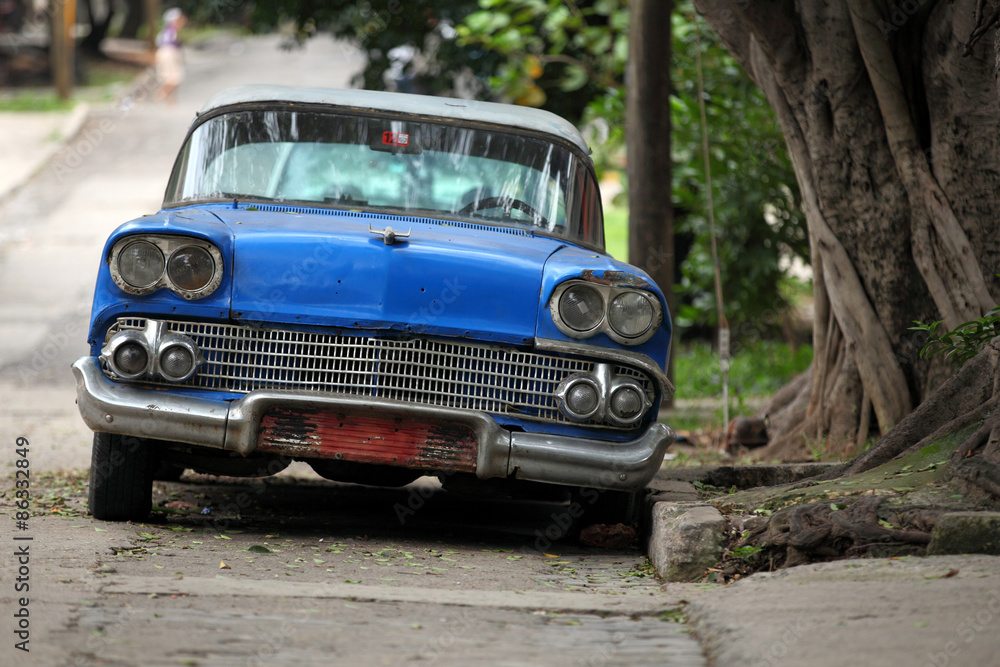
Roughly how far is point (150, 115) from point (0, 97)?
412cm

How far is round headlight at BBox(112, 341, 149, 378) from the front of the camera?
406 centimetres

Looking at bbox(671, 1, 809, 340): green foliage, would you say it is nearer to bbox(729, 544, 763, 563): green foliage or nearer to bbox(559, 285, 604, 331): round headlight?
bbox(559, 285, 604, 331): round headlight

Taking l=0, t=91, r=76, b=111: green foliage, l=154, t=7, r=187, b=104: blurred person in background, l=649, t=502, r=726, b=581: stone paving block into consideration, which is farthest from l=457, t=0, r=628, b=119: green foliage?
l=0, t=91, r=76, b=111: green foliage

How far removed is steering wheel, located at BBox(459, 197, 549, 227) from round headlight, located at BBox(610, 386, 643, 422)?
1.19m

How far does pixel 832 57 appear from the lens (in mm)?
5582

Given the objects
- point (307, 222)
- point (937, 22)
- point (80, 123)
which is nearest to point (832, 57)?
point (937, 22)

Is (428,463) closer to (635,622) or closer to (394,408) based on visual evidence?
(394,408)

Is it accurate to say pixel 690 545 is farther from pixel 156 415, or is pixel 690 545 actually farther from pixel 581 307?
pixel 156 415

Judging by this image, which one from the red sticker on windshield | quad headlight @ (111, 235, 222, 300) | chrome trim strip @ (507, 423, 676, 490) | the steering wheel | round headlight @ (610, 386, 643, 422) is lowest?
chrome trim strip @ (507, 423, 676, 490)

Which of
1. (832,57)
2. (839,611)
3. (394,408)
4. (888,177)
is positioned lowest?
(839,611)

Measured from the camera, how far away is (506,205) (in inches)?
202

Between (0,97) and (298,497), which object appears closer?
(298,497)

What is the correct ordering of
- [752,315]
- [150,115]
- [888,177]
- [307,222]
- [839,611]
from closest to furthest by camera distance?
[839,611] < [307,222] < [888,177] < [752,315] < [150,115]

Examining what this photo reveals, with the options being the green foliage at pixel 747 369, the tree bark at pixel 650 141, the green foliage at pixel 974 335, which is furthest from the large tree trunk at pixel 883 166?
the green foliage at pixel 747 369
